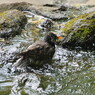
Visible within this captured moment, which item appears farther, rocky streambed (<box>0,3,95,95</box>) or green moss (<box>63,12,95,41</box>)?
green moss (<box>63,12,95,41</box>)

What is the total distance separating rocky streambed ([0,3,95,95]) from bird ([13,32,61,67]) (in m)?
0.20

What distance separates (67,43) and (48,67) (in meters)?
1.95

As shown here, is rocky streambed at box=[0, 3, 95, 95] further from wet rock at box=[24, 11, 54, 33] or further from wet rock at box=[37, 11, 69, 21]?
wet rock at box=[37, 11, 69, 21]

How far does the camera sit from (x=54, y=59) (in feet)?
27.6

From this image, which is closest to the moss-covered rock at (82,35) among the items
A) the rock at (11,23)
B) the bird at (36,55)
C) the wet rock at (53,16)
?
the bird at (36,55)

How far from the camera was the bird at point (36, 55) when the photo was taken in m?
7.49

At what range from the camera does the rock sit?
11.0 m

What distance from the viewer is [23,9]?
641 inches

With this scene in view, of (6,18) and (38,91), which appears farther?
(6,18)

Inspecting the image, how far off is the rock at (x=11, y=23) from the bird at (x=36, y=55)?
11.0ft

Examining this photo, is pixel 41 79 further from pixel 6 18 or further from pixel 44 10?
pixel 44 10

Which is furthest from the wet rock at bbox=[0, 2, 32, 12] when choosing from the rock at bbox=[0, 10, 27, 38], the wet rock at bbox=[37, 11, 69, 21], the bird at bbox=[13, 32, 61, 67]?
the bird at bbox=[13, 32, 61, 67]

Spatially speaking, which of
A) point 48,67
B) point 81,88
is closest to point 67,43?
point 48,67

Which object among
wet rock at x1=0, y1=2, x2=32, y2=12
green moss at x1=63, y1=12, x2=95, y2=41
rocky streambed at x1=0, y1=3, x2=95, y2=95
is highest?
green moss at x1=63, y1=12, x2=95, y2=41
